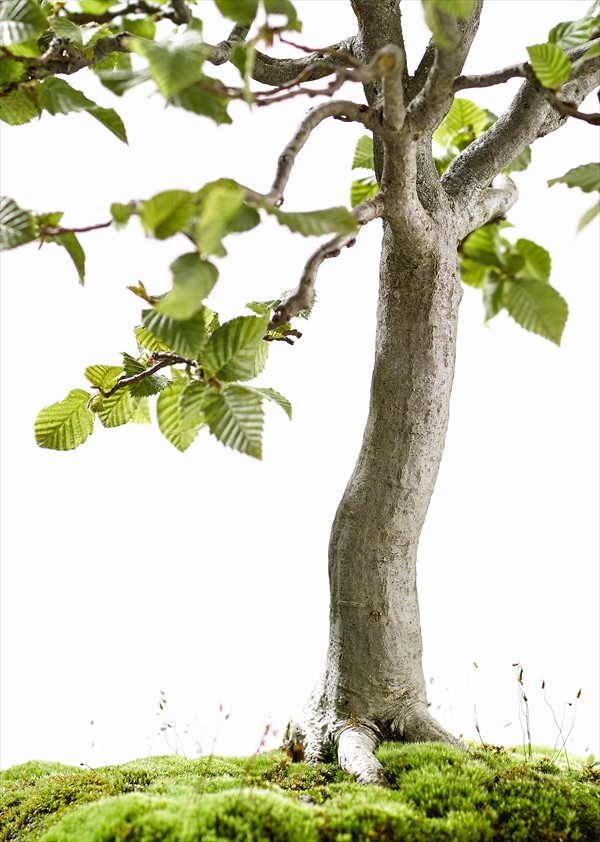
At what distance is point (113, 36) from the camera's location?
140 cm

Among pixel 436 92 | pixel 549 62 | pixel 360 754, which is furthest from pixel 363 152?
pixel 360 754

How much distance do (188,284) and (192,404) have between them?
0.81 ft

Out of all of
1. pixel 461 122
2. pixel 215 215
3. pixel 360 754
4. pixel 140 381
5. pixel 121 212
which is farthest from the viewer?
pixel 461 122

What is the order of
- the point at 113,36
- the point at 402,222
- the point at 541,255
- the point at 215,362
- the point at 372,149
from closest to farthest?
the point at 541,255 → the point at 215,362 → the point at 113,36 → the point at 402,222 → the point at 372,149

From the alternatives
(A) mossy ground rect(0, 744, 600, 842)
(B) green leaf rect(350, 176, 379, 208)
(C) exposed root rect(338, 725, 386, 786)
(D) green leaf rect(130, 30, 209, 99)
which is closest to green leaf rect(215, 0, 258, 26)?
(D) green leaf rect(130, 30, 209, 99)

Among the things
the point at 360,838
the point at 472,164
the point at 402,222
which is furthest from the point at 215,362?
the point at 472,164

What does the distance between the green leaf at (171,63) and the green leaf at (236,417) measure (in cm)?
42

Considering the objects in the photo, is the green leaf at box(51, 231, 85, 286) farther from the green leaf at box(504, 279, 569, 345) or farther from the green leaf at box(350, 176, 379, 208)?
the green leaf at box(350, 176, 379, 208)

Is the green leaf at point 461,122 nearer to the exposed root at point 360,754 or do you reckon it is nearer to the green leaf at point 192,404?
the green leaf at point 192,404

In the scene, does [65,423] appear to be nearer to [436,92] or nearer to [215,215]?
[215,215]

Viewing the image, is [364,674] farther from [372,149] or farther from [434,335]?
[372,149]

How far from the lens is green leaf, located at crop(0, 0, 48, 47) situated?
1.18 metres

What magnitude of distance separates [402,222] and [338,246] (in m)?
0.43

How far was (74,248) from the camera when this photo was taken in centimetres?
122
